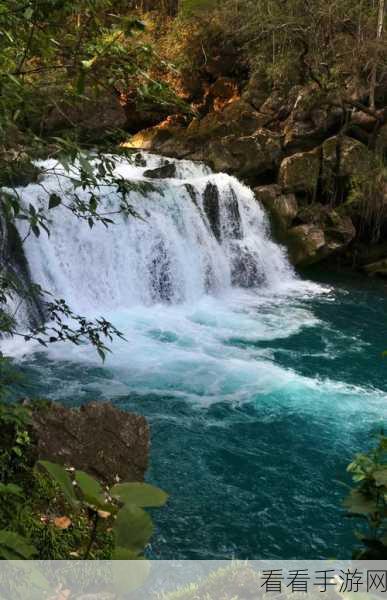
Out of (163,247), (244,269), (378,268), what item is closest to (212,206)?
(244,269)

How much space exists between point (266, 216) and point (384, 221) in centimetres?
321

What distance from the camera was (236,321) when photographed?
33.6ft

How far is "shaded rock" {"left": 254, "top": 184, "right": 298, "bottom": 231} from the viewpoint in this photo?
14.0 m

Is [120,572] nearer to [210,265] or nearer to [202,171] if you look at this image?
[210,265]

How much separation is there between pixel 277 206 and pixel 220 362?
22.9 feet

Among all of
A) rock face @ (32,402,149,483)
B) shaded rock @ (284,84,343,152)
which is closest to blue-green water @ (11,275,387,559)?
rock face @ (32,402,149,483)

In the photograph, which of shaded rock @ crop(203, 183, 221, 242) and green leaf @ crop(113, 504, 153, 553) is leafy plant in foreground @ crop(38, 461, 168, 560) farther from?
shaded rock @ crop(203, 183, 221, 242)

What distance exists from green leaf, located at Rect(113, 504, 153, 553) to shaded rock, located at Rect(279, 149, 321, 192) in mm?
13879

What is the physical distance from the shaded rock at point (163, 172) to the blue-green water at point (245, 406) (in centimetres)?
378

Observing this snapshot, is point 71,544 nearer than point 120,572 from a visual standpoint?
No

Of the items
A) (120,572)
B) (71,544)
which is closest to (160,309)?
(71,544)

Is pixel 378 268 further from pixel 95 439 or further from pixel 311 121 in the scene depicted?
pixel 95 439

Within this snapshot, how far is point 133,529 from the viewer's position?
1169 millimetres

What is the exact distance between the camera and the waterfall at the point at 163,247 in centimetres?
990
